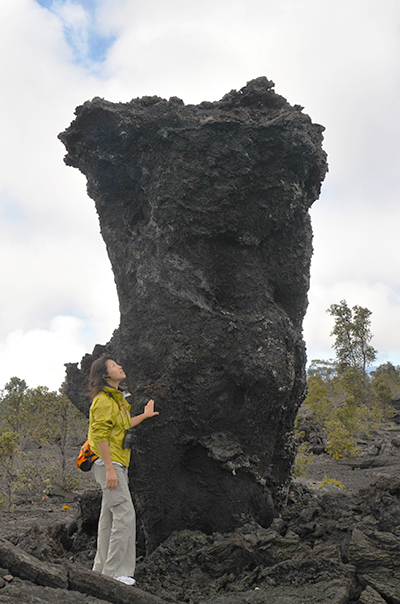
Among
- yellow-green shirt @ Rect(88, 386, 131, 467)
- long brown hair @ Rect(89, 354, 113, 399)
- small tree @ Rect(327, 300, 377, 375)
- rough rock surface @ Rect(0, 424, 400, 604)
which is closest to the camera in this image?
rough rock surface @ Rect(0, 424, 400, 604)

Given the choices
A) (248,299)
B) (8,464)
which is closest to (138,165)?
(248,299)

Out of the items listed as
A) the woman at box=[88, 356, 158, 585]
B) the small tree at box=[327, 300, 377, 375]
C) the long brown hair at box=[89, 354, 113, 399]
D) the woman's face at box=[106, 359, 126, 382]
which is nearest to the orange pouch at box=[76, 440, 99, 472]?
the woman at box=[88, 356, 158, 585]

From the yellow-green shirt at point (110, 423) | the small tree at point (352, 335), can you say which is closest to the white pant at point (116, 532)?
the yellow-green shirt at point (110, 423)

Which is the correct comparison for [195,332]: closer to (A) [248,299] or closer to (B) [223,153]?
(A) [248,299]

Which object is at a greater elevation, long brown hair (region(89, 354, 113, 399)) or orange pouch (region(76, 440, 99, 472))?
long brown hair (region(89, 354, 113, 399))

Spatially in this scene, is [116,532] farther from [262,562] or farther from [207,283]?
[207,283]

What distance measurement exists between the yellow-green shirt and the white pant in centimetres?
16

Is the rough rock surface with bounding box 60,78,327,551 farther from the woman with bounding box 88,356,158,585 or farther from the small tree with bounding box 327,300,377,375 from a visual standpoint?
the small tree with bounding box 327,300,377,375

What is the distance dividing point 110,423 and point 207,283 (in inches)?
81.1

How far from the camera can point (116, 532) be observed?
4223 millimetres

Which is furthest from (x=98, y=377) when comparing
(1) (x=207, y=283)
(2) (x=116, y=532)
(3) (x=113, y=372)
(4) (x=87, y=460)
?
(1) (x=207, y=283)

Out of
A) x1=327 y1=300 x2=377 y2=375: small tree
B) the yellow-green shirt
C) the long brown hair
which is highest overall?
x1=327 y1=300 x2=377 y2=375: small tree

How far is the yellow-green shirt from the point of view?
169 inches

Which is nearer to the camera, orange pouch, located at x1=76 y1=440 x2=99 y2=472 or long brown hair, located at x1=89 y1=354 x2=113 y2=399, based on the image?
orange pouch, located at x1=76 y1=440 x2=99 y2=472
